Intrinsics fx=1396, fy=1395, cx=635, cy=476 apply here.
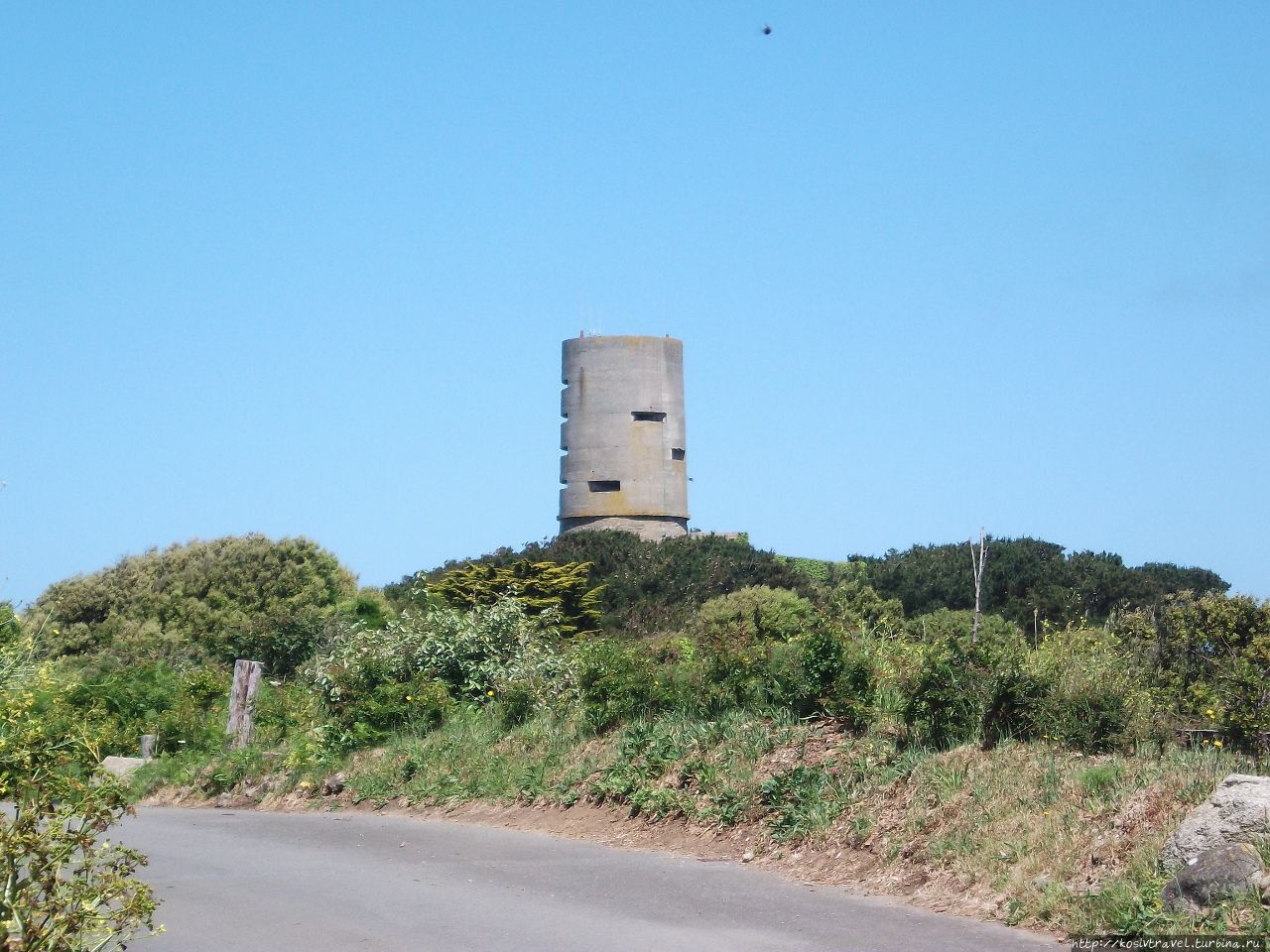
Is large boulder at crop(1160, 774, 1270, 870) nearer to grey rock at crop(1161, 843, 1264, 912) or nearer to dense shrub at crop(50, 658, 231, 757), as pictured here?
grey rock at crop(1161, 843, 1264, 912)

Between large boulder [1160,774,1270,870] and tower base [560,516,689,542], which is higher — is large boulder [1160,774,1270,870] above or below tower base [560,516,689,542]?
below

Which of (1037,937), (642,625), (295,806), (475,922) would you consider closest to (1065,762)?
(1037,937)

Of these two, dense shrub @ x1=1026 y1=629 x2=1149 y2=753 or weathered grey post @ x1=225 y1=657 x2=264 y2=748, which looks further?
weathered grey post @ x1=225 y1=657 x2=264 y2=748

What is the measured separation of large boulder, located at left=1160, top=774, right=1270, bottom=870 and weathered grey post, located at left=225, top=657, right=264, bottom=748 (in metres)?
12.0

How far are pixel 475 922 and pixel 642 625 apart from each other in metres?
20.0

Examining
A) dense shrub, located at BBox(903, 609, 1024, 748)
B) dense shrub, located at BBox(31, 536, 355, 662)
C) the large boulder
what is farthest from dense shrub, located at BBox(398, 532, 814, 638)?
the large boulder

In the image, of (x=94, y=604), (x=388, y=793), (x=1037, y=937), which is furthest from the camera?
(x=94, y=604)

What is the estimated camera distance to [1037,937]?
25.9 ft

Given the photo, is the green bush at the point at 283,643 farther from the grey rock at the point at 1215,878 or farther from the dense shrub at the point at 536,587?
the grey rock at the point at 1215,878

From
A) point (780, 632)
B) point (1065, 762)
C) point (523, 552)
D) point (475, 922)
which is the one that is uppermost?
point (523, 552)

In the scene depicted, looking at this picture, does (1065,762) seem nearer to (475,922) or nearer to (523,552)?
(475,922)

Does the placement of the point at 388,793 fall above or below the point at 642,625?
below

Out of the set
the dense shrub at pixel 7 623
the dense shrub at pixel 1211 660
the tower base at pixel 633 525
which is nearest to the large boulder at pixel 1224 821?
the dense shrub at pixel 1211 660

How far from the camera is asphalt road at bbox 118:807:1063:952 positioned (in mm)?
7996
